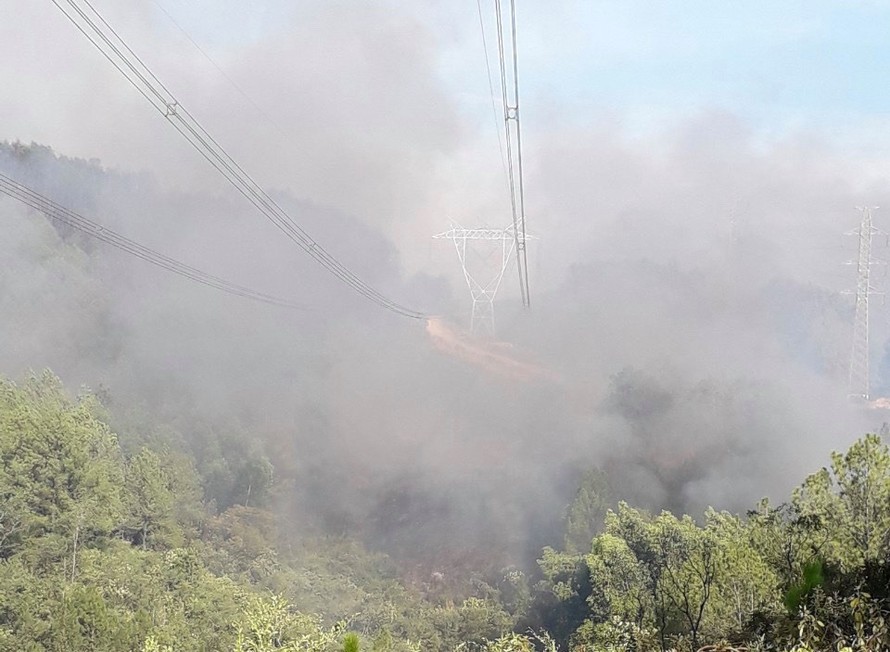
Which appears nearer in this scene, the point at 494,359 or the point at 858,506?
the point at 858,506

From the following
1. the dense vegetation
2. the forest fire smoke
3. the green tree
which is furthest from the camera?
the forest fire smoke

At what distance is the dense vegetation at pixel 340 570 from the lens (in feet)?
33.4

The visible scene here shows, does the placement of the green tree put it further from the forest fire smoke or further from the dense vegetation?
the forest fire smoke

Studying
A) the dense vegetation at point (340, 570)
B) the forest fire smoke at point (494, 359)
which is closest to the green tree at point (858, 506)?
the dense vegetation at point (340, 570)

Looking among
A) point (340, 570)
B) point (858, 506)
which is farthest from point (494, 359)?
point (858, 506)

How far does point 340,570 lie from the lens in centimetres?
5359

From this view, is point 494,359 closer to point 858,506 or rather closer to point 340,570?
point 340,570

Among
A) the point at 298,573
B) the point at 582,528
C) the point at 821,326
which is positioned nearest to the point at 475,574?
the point at 582,528

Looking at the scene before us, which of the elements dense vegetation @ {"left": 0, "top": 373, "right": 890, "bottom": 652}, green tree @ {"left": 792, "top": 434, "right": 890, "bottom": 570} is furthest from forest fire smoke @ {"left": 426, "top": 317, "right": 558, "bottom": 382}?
green tree @ {"left": 792, "top": 434, "right": 890, "bottom": 570}

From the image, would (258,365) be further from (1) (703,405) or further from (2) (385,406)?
(1) (703,405)

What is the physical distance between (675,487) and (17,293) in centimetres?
6114

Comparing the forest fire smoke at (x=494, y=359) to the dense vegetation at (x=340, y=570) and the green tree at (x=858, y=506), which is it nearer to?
the dense vegetation at (x=340, y=570)

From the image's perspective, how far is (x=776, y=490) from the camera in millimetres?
54812

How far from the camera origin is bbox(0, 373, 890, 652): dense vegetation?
10188 mm
